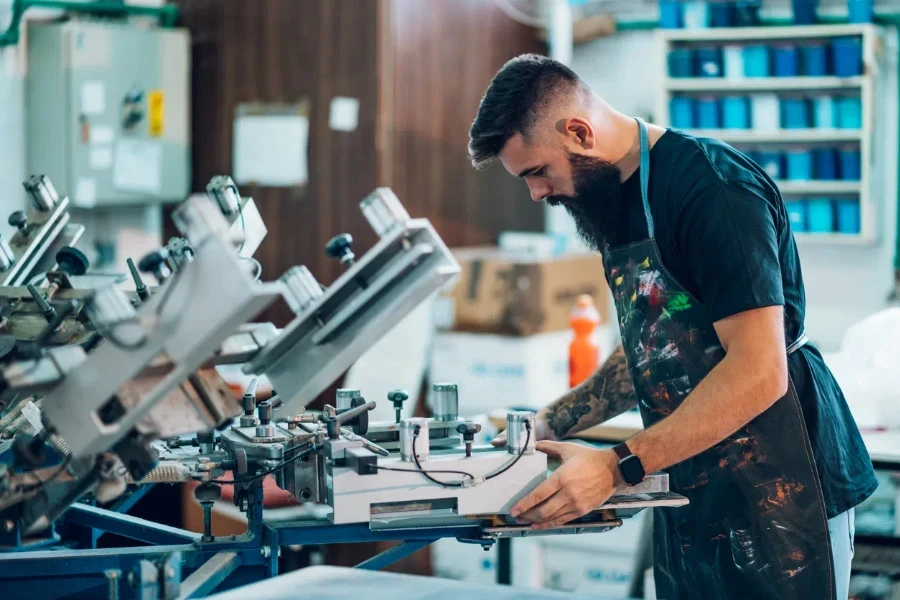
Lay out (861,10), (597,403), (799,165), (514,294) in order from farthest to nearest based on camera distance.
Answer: (799,165), (861,10), (514,294), (597,403)

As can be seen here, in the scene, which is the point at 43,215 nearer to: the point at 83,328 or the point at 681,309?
the point at 83,328

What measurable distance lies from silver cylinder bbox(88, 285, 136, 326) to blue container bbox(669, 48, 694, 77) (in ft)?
10.5

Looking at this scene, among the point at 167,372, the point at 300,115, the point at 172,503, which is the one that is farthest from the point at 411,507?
the point at 300,115

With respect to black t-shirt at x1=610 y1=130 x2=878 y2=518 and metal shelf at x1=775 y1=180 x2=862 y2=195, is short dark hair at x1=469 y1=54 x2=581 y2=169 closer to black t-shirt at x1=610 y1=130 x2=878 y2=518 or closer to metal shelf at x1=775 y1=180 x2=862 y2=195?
black t-shirt at x1=610 y1=130 x2=878 y2=518

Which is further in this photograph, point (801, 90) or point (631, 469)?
point (801, 90)

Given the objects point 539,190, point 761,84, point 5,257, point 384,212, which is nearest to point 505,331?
point 761,84

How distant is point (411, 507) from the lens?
5.50ft

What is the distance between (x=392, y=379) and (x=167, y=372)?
2626mm

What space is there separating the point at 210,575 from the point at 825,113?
10.3 ft

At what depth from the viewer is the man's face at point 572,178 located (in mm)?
1866

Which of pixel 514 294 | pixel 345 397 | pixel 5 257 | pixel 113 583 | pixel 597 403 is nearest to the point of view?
pixel 113 583

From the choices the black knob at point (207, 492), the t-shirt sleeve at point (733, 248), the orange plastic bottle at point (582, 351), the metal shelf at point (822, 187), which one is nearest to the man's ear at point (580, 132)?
the t-shirt sleeve at point (733, 248)

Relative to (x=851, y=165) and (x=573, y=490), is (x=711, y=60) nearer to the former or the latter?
(x=851, y=165)

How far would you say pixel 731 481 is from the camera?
72.5 inches
